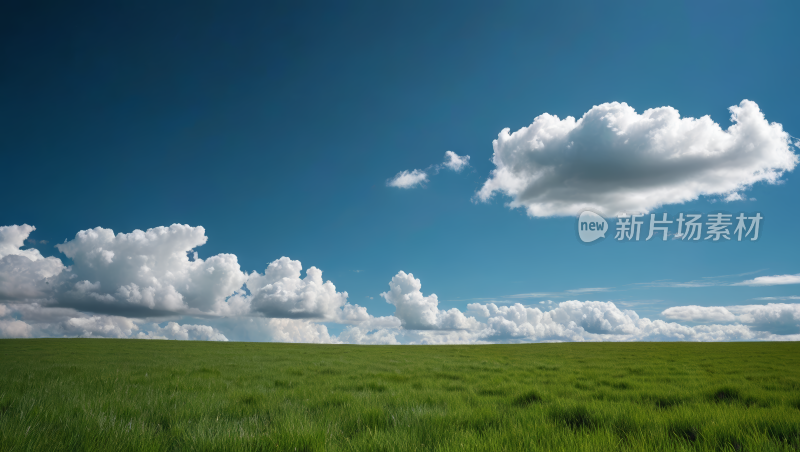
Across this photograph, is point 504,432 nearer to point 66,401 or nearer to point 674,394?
point 674,394

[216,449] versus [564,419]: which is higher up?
[216,449]

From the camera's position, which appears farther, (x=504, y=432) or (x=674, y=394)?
(x=674, y=394)

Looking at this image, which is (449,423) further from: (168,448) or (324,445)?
→ (168,448)

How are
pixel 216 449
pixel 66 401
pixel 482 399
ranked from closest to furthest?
pixel 216 449 < pixel 66 401 < pixel 482 399

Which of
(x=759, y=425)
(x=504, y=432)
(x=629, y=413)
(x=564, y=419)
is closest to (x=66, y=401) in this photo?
(x=504, y=432)

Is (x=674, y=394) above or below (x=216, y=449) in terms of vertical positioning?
below

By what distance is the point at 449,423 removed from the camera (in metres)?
4.60

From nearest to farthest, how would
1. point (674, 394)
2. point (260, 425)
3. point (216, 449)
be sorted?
point (216, 449) → point (260, 425) → point (674, 394)

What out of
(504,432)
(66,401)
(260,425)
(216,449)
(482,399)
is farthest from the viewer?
(482,399)

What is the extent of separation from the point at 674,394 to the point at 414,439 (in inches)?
272

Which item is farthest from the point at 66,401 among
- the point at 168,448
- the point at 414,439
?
the point at 414,439

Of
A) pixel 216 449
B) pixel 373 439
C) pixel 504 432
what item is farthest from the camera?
pixel 504 432

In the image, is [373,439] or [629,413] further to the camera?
[629,413]

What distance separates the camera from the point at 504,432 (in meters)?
4.16
